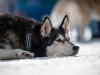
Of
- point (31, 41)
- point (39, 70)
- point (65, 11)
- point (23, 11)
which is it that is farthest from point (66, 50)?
point (23, 11)

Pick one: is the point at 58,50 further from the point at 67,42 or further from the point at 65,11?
the point at 65,11

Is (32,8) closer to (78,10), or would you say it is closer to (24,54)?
(78,10)

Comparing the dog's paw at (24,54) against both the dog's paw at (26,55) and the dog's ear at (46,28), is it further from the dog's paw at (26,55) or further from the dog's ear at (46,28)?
the dog's ear at (46,28)

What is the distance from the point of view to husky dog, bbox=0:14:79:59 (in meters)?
5.22

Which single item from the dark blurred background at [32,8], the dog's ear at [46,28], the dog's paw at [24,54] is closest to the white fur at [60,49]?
the dog's ear at [46,28]

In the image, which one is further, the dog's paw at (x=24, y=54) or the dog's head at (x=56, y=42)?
the dog's head at (x=56, y=42)

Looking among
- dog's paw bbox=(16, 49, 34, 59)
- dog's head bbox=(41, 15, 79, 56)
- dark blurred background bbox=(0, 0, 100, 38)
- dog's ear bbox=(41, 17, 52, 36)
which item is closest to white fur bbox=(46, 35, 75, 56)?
dog's head bbox=(41, 15, 79, 56)

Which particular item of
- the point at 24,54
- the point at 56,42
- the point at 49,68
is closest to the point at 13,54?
the point at 24,54

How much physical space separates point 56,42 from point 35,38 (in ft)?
1.11

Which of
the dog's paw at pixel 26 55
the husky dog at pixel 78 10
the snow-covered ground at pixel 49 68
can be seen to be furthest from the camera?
the husky dog at pixel 78 10

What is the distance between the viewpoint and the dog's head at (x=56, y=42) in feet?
17.2

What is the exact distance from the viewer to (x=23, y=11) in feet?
54.9

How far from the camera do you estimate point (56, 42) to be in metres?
5.34

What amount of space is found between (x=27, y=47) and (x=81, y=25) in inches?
297
